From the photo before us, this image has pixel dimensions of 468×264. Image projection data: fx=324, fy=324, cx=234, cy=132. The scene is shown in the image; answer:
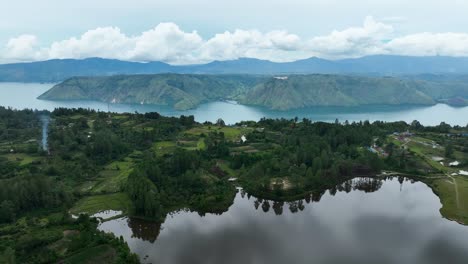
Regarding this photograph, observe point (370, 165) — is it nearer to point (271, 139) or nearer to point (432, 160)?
point (432, 160)

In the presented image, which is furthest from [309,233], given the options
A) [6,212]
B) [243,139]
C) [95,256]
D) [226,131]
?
[226,131]

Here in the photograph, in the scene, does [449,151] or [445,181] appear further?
[449,151]

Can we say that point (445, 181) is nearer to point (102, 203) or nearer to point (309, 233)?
point (309, 233)

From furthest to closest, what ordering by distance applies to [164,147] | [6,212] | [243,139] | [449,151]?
[243,139] → [164,147] → [449,151] → [6,212]

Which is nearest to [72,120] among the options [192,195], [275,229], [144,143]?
[144,143]

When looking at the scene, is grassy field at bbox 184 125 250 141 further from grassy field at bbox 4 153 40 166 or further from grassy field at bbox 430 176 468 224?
grassy field at bbox 430 176 468 224

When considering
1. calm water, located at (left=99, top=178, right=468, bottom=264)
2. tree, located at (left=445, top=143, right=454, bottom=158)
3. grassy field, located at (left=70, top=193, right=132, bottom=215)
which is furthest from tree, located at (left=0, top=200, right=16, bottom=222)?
tree, located at (left=445, top=143, right=454, bottom=158)

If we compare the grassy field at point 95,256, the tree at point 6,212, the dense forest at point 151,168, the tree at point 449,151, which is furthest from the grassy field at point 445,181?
the tree at point 6,212
